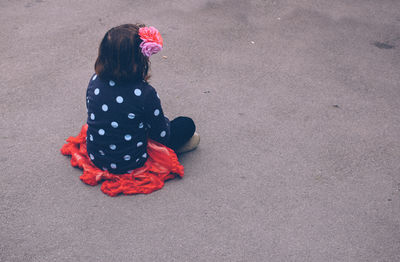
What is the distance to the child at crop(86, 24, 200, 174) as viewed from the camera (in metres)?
2.51

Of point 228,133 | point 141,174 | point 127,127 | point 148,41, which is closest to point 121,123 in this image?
point 127,127

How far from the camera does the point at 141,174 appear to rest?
2.92 m

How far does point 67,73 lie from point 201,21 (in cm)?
190

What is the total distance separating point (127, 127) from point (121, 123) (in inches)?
2.0

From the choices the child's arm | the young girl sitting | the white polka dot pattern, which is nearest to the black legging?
the young girl sitting

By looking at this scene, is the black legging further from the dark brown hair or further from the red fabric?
the dark brown hair

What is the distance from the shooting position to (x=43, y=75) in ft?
13.3

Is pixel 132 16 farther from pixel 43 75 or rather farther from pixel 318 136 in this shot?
pixel 318 136

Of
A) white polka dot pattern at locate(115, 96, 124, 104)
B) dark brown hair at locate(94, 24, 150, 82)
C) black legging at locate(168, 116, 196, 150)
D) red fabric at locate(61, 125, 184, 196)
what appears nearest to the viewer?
dark brown hair at locate(94, 24, 150, 82)

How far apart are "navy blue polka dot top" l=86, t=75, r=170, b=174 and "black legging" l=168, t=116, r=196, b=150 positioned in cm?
13

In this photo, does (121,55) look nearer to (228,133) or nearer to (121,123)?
(121,123)

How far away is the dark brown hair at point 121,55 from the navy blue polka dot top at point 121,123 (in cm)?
8

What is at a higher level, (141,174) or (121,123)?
(121,123)

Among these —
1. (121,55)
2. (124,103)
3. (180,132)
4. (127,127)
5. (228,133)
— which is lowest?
(228,133)
